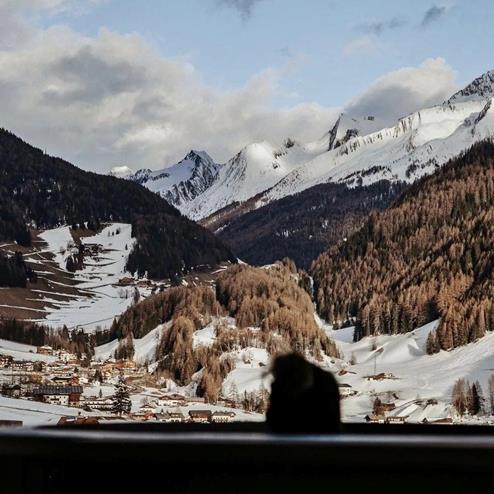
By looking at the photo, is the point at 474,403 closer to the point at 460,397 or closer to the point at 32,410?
the point at 460,397

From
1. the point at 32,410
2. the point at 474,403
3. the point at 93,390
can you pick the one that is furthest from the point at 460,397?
the point at 32,410

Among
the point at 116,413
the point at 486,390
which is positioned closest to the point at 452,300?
the point at 486,390

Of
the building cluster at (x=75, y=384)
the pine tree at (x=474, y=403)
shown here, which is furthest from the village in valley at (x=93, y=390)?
the pine tree at (x=474, y=403)

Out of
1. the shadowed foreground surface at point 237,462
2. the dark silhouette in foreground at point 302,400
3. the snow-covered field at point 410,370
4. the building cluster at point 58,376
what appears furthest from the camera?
the snow-covered field at point 410,370

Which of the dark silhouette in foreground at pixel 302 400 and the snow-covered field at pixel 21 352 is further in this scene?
the snow-covered field at pixel 21 352

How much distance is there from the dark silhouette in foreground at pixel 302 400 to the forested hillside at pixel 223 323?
124m

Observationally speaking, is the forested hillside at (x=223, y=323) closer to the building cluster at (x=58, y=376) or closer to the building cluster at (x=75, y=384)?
the building cluster at (x=75, y=384)

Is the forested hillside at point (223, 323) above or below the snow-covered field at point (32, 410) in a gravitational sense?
above

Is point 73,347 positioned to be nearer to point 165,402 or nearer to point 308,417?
point 165,402

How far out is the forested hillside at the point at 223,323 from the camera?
142000mm

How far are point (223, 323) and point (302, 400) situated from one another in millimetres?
162635

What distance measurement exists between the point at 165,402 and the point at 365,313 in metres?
96.9

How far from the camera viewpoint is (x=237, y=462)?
9.02 feet

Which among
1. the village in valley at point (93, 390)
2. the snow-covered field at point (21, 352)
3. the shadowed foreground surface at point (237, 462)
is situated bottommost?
the shadowed foreground surface at point (237, 462)
